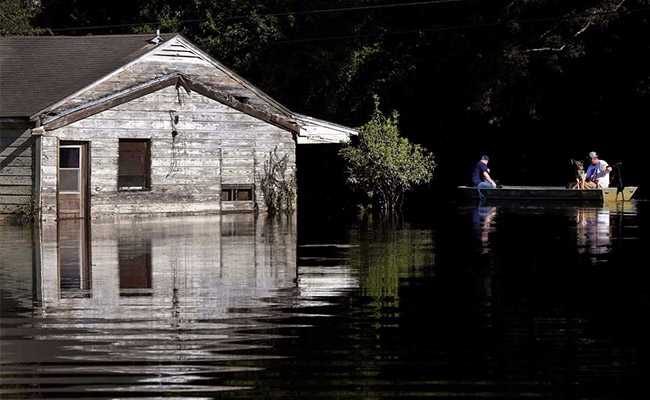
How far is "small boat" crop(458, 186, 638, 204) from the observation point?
155 ft

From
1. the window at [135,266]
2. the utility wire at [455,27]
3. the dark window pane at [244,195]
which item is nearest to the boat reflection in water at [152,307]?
the window at [135,266]

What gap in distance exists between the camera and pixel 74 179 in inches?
1539

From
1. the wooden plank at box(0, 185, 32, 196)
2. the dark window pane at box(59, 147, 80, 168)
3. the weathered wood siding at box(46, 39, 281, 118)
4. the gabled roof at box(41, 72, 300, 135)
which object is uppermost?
the weathered wood siding at box(46, 39, 281, 118)

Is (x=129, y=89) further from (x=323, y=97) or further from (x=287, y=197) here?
(x=323, y=97)

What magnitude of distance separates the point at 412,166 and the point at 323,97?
14.4 m

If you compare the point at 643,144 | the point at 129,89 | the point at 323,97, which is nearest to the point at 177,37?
the point at 129,89

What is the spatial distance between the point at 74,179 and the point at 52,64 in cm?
477

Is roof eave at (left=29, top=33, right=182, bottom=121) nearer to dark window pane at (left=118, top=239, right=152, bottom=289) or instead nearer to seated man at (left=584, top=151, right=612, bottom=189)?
dark window pane at (left=118, top=239, right=152, bottom=289)

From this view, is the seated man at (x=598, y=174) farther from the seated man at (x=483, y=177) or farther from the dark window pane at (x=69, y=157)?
the dark window pane at (x=69, y=157)

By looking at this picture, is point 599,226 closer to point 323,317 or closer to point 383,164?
point 383,164

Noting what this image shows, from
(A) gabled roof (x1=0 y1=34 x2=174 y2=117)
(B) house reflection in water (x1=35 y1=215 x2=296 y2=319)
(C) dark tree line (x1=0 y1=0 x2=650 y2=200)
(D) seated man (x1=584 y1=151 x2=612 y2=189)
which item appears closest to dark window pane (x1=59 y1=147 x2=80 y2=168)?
(A) gabled roof (x1=0 y1=34 x2=174 y2=117)

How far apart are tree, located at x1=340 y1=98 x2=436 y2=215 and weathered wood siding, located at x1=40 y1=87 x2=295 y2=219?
358 centimetres

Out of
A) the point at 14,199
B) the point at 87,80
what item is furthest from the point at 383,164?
the point at 14,199

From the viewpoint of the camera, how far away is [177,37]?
136 feet
